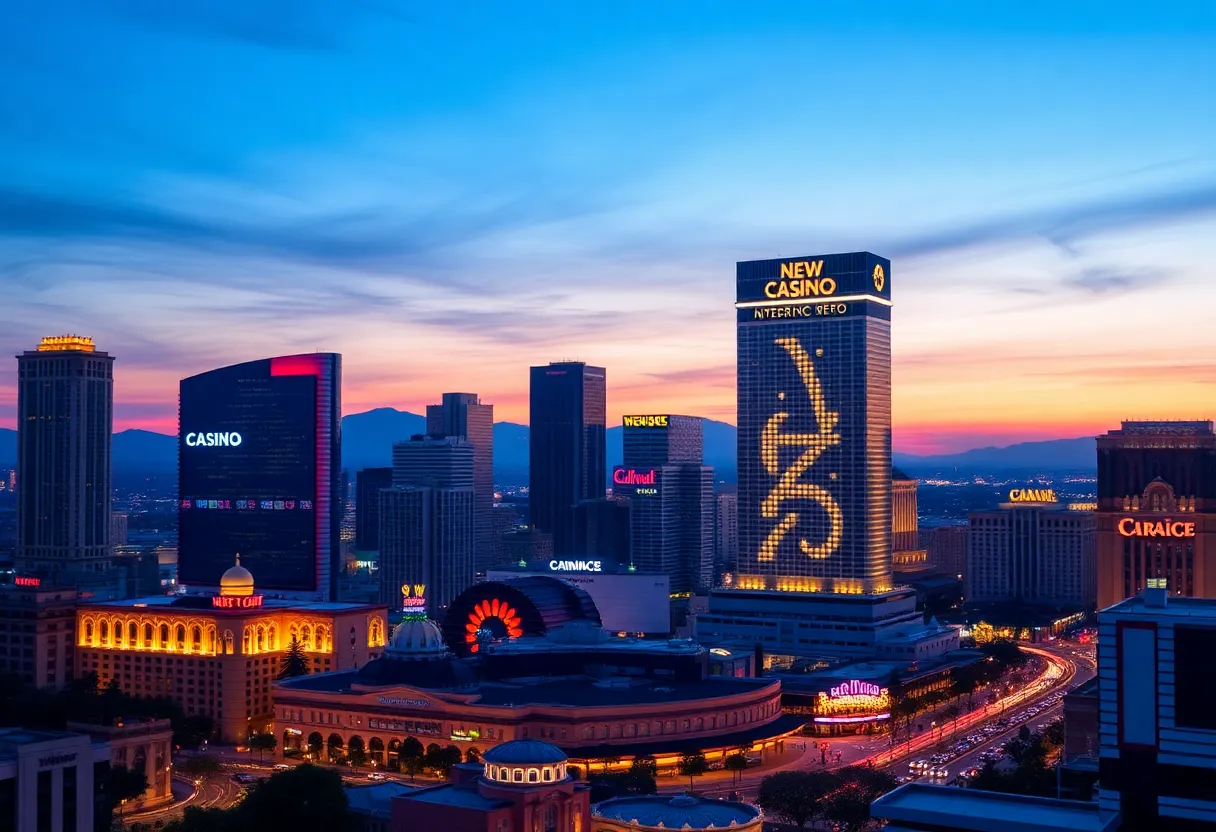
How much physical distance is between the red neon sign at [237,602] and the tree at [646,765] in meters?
58.8

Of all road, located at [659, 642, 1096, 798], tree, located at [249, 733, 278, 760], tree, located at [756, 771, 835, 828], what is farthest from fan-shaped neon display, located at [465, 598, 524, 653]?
tree, located at [756, 771, 835, 828]

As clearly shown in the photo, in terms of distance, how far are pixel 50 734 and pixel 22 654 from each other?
95.4 metres

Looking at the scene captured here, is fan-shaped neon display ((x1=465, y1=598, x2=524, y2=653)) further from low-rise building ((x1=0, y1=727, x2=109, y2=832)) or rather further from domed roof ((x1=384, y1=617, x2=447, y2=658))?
low-rise building ((x1=0, y1=727, x2=109, y2=832))

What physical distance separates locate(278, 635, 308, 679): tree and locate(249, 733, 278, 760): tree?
53.6ft

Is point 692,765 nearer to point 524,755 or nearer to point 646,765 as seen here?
point 646,765

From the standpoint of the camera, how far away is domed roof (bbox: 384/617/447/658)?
14588 cm

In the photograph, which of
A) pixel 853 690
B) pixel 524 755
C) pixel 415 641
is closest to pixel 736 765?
pixel 853 690

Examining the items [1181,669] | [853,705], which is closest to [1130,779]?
[1181,669]

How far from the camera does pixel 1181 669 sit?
218 ft

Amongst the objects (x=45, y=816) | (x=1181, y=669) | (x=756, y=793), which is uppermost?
(x=1181, y=669)

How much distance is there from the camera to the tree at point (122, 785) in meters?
112

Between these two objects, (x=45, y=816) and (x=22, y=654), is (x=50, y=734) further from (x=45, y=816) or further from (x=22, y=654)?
(x=22, y=654)

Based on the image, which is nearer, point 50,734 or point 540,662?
point 50,734

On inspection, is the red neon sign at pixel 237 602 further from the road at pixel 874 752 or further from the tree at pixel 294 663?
the road at pixel 874 752
